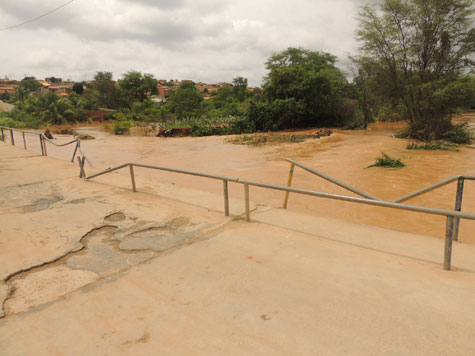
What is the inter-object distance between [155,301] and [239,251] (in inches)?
39.3

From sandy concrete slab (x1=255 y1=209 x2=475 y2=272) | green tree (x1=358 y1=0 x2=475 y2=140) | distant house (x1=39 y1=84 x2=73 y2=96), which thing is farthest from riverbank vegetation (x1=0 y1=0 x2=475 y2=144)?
distant house (x1=39 y1=84 x2=73 y2=96)

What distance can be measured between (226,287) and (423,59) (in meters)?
19.4

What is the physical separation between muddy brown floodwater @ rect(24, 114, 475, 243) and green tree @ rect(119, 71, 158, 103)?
1454 inches

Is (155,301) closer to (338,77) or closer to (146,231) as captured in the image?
(146,231)

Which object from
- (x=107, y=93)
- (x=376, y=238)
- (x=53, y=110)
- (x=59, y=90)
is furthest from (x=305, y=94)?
(x=59, y=90)

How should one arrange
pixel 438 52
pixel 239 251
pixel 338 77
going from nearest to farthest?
pixel 239 251
pixel 438 52
pixel 338 77

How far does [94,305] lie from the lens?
2285 millimetres

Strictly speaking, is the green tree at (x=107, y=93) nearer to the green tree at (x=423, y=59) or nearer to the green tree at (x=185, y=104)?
the green tree at (x=185, y=104)

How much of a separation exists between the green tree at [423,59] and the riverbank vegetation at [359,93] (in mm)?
45

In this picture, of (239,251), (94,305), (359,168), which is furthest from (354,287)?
(359,168)

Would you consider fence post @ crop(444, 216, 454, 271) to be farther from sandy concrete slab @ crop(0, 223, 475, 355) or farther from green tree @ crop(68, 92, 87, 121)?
green tree @ crop(68, 92, 87, 121)

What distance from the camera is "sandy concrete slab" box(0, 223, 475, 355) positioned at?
1.80 m

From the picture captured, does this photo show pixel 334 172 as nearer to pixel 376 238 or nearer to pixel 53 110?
pixel 376 238

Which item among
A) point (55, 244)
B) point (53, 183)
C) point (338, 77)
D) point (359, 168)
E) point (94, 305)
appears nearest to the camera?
point (94, 305)
